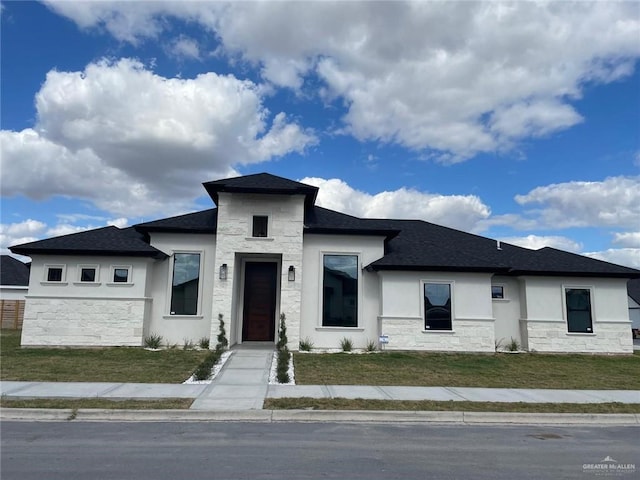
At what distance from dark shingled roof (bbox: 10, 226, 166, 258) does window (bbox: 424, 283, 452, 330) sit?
30.2 feet

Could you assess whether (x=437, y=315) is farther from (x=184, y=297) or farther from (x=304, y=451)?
(x=304, y=451)

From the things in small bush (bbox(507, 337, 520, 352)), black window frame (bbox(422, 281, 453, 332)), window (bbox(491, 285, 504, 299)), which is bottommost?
small bush (bbox(507, 337, 520, 352))

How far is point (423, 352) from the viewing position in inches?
607

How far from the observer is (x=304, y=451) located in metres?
6.00

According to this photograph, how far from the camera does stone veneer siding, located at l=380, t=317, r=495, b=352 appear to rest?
1548 centimetres

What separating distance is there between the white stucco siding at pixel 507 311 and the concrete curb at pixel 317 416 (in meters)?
9.07

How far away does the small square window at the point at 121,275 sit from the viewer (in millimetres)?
15344

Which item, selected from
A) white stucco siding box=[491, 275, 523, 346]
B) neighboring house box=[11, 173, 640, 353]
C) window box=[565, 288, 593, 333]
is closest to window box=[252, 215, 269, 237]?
neighboring house box=[11, 173, 640, 353]

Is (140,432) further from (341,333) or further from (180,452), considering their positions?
(341,333)

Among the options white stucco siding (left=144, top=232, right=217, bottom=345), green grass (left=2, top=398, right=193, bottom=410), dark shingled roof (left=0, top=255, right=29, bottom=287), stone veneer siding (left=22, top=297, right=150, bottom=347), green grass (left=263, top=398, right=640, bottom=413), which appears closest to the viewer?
green grass (left=2, top=398, right=193, bottom=410)

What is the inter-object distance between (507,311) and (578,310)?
2.50m

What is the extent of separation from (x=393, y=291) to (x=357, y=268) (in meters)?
1.52

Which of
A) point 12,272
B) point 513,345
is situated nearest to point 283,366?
point 513,345

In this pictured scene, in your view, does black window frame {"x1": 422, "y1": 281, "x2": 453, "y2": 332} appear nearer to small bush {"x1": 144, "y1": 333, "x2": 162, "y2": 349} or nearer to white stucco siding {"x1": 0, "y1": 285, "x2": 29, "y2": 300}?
small bush {"x1": 144, "y1": 333, "x2": 162, "y2": 349}
